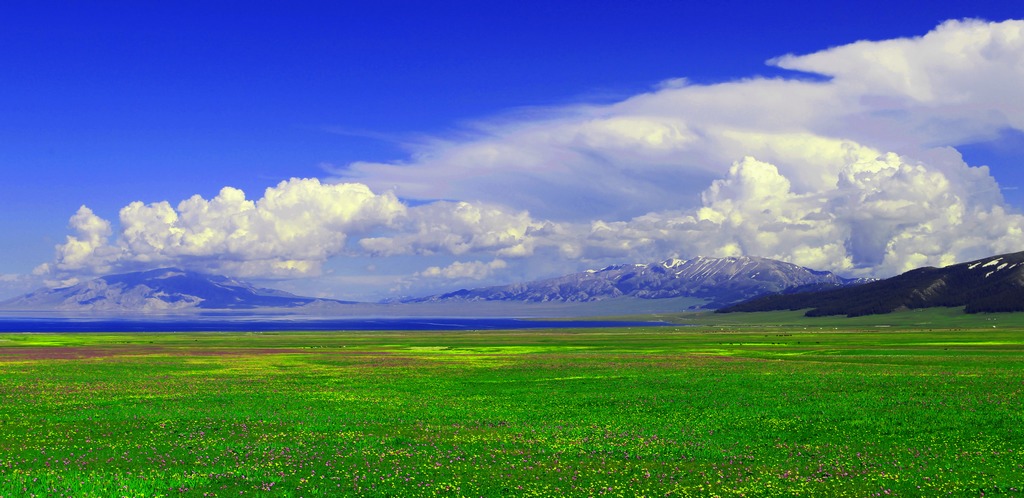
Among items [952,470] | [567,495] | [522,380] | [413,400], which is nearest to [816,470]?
[952,470]

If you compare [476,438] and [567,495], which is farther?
[476,438]

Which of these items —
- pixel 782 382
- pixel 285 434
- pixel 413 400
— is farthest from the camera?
pixel 782 382

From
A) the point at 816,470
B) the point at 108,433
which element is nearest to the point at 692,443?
the point at 816,470

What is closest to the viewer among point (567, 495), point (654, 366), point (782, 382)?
point (567, 495)

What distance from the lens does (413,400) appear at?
4953cm

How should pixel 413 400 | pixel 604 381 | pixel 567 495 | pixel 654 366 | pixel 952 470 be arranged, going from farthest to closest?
pixel 654 366 → pixel 604 381 → pixel 413 400 → pixel 952 470 → pixel 567 495

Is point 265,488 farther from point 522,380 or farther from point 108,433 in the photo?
point 522,380

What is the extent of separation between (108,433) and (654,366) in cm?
5721

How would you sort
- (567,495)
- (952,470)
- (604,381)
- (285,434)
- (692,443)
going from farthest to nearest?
(604,381) < (285,434) < (692,443) < (952,470) < (567,495)

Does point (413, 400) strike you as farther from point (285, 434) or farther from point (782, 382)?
point (782, 382)

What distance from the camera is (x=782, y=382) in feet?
190

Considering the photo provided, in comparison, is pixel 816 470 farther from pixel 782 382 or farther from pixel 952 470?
pixel 782 382

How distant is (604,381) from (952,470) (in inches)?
1493

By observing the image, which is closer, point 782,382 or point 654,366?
point 782,382
